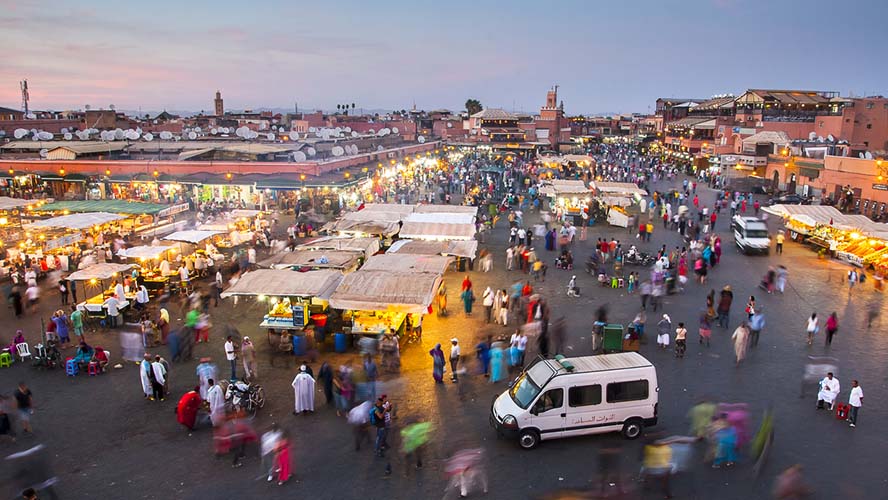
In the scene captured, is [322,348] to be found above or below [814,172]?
below

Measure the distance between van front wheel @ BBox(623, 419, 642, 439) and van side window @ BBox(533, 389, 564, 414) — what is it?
1.17 meters

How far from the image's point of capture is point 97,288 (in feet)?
56.0

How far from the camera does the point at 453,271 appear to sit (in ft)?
63.5

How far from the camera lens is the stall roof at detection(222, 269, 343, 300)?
40.7 feet

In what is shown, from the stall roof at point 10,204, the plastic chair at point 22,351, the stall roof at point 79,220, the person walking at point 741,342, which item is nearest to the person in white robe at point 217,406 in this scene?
the plastic chair at point 22,351

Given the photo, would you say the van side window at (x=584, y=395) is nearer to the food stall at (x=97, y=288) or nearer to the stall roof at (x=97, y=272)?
the food stall at (x=97, y=288)

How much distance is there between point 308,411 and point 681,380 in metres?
7.04

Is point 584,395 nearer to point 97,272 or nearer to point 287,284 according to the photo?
point 287,284

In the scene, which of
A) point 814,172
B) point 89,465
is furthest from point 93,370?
point 814,172

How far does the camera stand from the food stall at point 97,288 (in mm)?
13633

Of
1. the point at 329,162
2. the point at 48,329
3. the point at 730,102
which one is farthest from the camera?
the point at 730,102

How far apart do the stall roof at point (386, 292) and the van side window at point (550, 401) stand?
3.92 metres

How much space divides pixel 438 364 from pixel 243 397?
11.5 feet

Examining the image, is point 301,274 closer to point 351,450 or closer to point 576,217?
point 351,450
